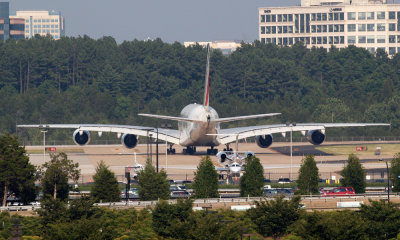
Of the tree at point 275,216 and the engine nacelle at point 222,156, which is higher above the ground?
the engine nacelle at point 222,156

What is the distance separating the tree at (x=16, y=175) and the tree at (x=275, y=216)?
22.4 meters

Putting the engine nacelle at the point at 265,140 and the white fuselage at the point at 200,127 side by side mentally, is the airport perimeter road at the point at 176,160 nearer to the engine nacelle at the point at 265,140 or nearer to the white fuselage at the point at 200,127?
the engine nacelle at the point at 265,140

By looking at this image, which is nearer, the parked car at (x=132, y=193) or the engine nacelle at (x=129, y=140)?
the parked car at (x=132, y=193)

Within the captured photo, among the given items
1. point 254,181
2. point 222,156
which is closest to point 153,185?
point 254,181

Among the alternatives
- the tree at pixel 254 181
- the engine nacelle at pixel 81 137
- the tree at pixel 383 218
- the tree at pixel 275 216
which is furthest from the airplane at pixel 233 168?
the tree at pixel 383 218

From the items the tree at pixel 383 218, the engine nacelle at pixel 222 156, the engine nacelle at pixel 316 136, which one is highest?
the engine nacelle at pixel 316 136

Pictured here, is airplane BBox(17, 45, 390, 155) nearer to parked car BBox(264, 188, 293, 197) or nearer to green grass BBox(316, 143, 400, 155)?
green grass BBox(316, 143, 400, 155)

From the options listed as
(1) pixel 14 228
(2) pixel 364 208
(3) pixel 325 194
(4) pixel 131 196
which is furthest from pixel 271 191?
(1) pixel 14 228

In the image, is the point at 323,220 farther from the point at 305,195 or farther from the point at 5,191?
the point at 5,191

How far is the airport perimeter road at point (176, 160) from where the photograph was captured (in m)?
114

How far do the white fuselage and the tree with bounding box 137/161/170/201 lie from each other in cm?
2983

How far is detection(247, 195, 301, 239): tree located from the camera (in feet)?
234

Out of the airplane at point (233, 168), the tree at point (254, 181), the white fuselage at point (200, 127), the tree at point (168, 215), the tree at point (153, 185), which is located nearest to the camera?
the tree at point (168, 215)

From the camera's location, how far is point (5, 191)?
84000mm
